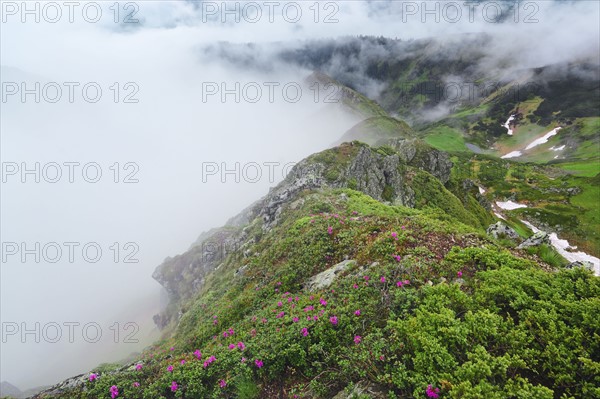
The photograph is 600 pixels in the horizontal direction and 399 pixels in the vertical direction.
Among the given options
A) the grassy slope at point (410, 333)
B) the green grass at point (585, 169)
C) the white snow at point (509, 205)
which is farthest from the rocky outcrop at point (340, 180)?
the green grass at point (585, 169)

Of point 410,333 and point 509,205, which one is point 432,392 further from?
point 509,205

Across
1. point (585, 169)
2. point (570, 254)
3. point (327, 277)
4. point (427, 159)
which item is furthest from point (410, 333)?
point (585, 169)

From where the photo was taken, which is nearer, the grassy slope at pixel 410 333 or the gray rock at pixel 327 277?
the grassy slope at pixel 410 333

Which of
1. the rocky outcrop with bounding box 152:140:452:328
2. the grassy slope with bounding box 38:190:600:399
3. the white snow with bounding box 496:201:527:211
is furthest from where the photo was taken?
the white snow with bounding box 496:201:527:211

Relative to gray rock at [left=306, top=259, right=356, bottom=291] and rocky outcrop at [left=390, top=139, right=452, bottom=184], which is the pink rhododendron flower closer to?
gray rock at [left=306, top=259, right=356, bottom=291]

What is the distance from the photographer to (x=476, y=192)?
74062 mm

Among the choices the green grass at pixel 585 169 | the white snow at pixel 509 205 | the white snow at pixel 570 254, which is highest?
the green grass at pixel 585 169

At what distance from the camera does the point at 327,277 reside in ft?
47.2

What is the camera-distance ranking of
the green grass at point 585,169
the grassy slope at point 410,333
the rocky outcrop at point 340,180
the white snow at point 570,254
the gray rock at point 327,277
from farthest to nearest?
the green grass at point 585,169 < the white snow at point 570,254 < the rocky outcrop at point 340,180 < the gray rock at point 327,277 < the grassy slope at point 410,333

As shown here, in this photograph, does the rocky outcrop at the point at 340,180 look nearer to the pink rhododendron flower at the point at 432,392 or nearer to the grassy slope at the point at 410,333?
the grassy slope at the point at 410,333

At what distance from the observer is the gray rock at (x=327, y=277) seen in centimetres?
1395

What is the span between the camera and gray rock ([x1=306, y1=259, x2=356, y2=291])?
13.9m

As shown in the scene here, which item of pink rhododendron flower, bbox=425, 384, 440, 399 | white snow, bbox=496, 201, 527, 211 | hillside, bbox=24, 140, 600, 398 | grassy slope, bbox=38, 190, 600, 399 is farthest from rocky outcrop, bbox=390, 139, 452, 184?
pink rhododendron flower, bbox=425, 384, 440, 399

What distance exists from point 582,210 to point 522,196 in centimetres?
2483
